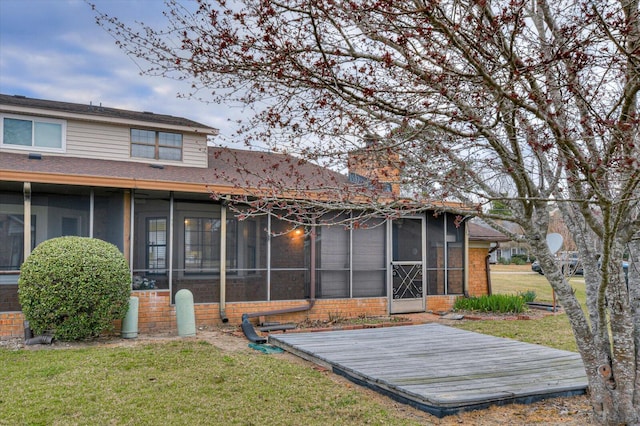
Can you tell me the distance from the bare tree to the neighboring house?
3.42 meters

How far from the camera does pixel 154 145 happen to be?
11492 millimetres

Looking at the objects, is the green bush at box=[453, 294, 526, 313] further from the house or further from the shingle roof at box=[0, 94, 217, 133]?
the shingle roof at box=[0, 94, 217, 133]

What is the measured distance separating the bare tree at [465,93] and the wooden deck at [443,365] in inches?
41.3

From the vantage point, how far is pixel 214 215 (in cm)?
971

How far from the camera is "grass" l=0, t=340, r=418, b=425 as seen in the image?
4438mm

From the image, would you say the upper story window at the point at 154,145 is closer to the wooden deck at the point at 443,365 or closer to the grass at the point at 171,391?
the grass at the point at 171,391

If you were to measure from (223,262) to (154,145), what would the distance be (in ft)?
12.3

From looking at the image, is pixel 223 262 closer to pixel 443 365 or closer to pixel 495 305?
pixel 443 365

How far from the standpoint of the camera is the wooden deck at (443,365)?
16.0 ft

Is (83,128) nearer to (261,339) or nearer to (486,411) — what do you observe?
(261,339)

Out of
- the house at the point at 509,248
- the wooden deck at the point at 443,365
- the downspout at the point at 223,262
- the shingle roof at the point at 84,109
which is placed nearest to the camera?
the wooden deck at the point at 443,365

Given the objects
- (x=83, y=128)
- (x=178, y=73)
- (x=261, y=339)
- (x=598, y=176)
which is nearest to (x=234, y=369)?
(x=261, y=339)

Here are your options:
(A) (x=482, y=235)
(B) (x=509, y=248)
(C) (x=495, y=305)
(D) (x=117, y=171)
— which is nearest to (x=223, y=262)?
(D) (x=117, y=171)

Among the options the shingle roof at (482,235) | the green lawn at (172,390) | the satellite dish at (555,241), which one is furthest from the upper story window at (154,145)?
the satellite dish at (555,241)
